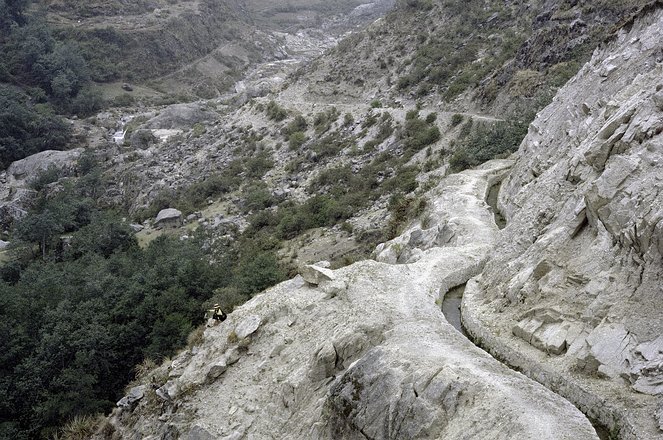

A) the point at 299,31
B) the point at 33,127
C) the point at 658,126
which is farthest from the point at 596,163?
the point at 299,31

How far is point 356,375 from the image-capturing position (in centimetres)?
1114

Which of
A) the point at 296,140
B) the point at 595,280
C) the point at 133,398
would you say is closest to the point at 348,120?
the point at 296,140

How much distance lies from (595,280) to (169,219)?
34264 millimetres

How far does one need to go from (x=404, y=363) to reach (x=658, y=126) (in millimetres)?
7416

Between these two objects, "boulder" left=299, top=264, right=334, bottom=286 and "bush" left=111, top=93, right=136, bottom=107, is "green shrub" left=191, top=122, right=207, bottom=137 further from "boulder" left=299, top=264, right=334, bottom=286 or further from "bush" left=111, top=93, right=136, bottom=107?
"boulder" left=299, top=264, right=334, bottom=286

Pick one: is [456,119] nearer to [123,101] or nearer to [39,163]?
[39,163]

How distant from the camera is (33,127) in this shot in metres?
63.2

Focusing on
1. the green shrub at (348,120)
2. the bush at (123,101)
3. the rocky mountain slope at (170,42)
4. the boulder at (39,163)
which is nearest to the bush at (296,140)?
the green shrub at (348,120)

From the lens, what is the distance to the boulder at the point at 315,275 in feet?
53.5

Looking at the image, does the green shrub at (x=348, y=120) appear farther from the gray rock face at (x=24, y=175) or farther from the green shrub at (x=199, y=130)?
the gray rock face at (x=24, y=175)

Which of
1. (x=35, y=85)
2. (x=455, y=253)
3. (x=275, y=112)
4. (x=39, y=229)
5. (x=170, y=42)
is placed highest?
(x=170, y=42)

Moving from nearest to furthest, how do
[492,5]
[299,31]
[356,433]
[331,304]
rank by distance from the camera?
[356,433] < [331,304] < [492,5] < [299,31]

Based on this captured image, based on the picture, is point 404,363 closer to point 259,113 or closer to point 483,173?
point 483,173

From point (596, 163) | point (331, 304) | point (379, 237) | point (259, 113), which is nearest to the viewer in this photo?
point (596, 163)
